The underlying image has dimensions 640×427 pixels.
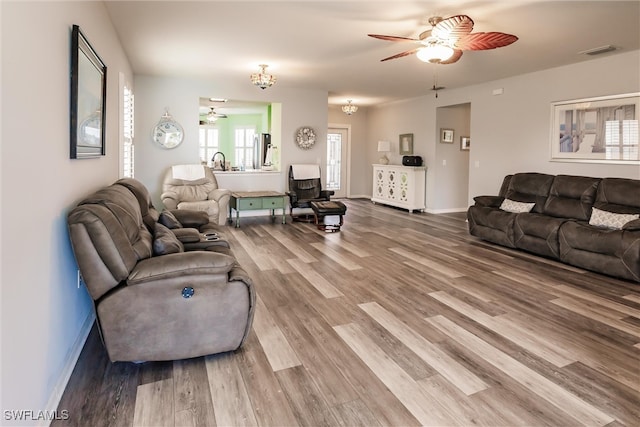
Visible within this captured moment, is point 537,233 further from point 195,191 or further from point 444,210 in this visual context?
point 195,191

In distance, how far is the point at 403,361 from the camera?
93.0 inches

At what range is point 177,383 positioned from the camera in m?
2.11

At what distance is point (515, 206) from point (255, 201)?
401cm

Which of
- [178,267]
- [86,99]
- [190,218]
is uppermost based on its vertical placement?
[86,99]

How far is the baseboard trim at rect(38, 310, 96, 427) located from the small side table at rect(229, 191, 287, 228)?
3894 millimetres

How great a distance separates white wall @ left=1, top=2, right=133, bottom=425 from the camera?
1.43 meters

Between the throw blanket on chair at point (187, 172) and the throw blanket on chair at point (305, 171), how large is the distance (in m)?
1.75

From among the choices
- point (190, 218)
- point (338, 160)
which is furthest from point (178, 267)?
point (338, 160)

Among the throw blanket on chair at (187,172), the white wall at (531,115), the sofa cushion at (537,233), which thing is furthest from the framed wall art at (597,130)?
the throw blanket on chair at (187,172)

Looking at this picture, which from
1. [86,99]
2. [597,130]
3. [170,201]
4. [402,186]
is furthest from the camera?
[402,186]

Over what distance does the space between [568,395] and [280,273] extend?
8.78 feet

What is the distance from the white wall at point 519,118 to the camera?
5.09 metres

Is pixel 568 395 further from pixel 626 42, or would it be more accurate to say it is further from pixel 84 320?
pixel 626 42

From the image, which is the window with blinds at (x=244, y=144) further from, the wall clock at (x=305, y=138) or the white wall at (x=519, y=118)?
the white wall at (x=519, y=118)
